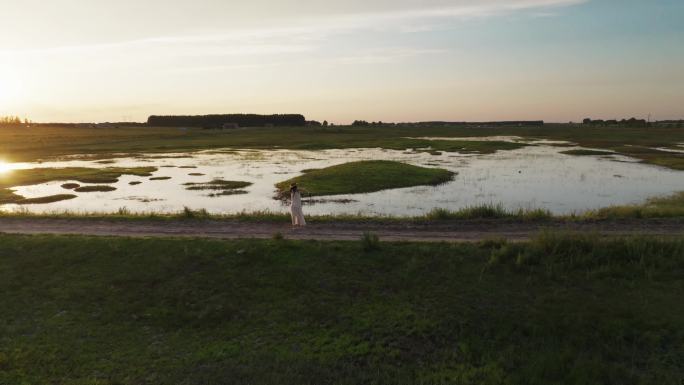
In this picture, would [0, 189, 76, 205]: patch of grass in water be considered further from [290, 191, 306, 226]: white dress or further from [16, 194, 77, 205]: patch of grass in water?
[290, 191, 306, 226]: white dress

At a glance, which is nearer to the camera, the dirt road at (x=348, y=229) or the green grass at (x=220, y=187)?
the dirt road at (x=348, y=229)

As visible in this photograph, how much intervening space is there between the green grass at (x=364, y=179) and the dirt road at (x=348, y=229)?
16.1 meters

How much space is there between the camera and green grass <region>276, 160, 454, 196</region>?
1666 inches

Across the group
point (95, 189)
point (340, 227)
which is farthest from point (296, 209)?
point (95, 189)

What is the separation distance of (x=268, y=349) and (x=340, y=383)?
8.05ft

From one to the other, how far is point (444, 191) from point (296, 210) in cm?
2171

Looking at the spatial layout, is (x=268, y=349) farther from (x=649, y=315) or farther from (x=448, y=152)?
(x=448, y=152)

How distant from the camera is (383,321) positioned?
14219mm

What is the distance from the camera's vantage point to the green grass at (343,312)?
479 inches

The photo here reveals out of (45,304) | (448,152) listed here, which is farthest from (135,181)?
(448,152)

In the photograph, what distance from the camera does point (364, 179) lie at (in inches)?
1816

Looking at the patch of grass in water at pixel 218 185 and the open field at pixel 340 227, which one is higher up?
the open field at pixel 340 227

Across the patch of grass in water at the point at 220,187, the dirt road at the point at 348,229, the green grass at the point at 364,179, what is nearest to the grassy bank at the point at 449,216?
the dirt road at the point at 348,229

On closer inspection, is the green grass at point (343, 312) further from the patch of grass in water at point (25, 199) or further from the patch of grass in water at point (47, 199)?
the patch of grass in water at point (25, 199)
